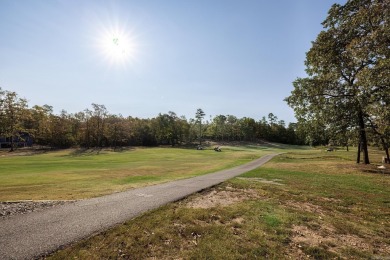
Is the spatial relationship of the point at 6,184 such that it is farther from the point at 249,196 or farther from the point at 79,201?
the point at 249,196

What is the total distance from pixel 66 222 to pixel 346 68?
27792 millimetres

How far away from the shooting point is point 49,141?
89.6 m

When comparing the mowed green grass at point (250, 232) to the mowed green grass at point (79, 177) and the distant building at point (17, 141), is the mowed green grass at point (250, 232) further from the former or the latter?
the distant building at point (17, 141)

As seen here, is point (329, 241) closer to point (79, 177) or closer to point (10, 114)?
point (79, 177)

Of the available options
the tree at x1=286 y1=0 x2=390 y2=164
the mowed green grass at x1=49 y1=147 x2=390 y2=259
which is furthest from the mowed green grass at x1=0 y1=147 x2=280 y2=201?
the tree at x1=286 y1=0 x2=390 y2=164

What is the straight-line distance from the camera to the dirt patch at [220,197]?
A: 1083 cm

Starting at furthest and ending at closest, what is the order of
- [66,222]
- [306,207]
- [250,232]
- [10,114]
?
[10,114] < [306,207] < [66,222] < [250,232]

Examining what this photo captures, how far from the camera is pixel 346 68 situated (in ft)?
78.7

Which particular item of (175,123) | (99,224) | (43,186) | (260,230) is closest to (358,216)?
(260,230)

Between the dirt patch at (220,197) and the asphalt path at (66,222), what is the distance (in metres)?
1.26

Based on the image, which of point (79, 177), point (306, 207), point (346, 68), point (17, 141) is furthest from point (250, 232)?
point (17, 141)

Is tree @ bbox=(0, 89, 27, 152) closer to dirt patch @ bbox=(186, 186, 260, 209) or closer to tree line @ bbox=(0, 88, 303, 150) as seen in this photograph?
tree line @ bbox=(0, 88, 303, 150)

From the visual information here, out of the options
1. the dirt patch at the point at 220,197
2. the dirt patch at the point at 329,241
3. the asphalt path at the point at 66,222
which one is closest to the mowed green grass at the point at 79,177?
the asphalt path at the point at 66,222

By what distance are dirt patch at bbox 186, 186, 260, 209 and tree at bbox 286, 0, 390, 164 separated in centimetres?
1058
